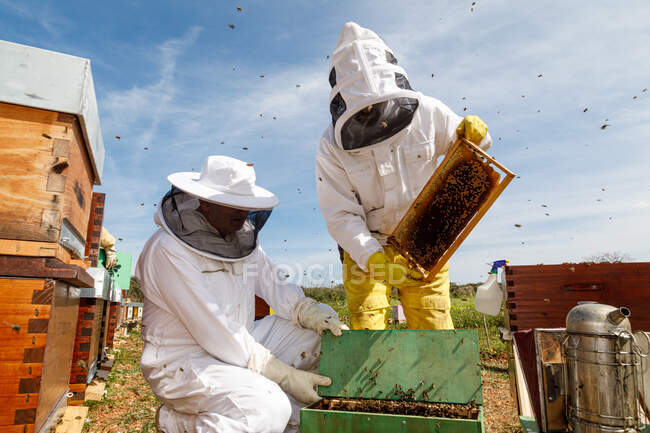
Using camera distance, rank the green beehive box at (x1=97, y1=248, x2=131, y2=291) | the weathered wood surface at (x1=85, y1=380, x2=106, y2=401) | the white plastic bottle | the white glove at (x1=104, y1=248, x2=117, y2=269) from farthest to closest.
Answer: the green beehive box at (x1=97, y1=248, x2=131, y2=291)
the white glove at (x1=104, y1=248, x2=117, y2=269)
the white plastic bottle
the weathered wood surface at (x1=85, y1=380, x2=106, y2=401)

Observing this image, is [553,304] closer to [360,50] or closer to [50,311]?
[360,50]

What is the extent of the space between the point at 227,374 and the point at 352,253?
1.15 metres

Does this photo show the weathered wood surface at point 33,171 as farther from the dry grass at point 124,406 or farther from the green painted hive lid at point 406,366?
the dry grass at point 124,406

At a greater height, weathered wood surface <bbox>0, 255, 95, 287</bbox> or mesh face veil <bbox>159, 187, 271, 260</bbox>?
mesh face veil <bbox>159, 187, 271, 260</bbox>

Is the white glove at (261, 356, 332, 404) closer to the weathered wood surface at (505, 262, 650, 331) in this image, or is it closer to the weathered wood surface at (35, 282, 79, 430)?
the weathered wood surface at (35, 282, 79, 430)

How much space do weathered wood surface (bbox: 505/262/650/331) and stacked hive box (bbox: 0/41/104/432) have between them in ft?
12.3

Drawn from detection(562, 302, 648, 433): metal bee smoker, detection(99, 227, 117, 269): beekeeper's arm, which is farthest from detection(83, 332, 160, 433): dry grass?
detection(562, 302, 648, 433): metal bee smoker

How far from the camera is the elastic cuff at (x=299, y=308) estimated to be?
3.04 meters

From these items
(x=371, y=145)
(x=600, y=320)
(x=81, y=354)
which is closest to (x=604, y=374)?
(x=600, y=320)

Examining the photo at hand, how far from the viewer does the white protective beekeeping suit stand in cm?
294

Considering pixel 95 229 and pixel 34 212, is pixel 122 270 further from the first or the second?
pixel 34 212

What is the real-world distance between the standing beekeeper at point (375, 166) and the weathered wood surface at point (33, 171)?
5.69 feet

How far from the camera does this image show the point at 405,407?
2.24m

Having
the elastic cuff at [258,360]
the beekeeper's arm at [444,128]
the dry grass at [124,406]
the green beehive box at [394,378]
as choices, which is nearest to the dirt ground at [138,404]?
the dry grass at [124,406]
